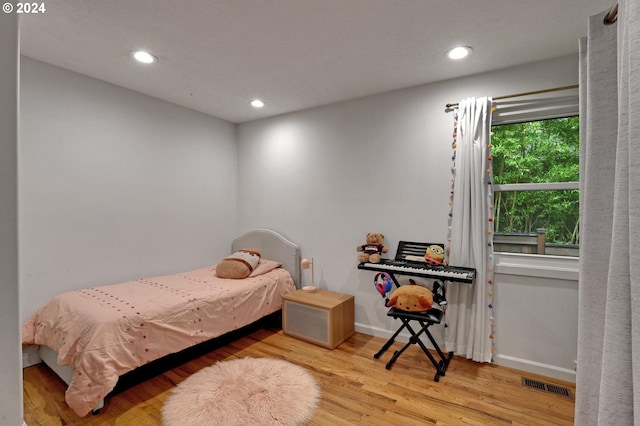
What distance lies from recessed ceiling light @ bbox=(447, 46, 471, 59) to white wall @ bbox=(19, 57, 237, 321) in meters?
3.03

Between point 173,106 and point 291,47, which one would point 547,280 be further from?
point 173,106

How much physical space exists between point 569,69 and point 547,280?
1.73 meters

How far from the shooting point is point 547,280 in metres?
2.51

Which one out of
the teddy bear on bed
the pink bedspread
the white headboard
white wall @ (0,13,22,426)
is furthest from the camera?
the white headboard

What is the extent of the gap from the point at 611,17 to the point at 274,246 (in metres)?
3.53

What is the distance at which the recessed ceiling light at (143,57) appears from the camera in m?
2.43

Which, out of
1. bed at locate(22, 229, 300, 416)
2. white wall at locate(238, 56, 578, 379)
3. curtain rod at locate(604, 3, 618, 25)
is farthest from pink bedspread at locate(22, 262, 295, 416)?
curtain rod at locate(604, 3, 618, 25)

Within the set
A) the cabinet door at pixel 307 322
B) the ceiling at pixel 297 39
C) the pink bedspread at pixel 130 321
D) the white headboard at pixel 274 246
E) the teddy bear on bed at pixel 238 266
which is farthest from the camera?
the white headboard at pixel 274 246

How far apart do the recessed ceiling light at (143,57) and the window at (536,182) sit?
3.03 m

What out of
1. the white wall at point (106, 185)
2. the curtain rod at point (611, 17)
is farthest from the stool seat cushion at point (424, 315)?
the white wall at point (106, 185)

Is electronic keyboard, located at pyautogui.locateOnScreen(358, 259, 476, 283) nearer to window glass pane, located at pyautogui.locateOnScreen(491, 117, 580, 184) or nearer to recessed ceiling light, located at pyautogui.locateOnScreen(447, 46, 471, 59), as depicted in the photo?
window glass pane, located at pyautogui.locateOnScreen(491, 117, 580, 184)

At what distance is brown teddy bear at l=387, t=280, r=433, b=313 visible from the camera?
2.52 metres

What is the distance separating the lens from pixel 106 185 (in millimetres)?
3045

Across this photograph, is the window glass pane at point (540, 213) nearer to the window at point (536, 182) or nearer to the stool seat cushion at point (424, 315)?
the window at point (536, 182)
